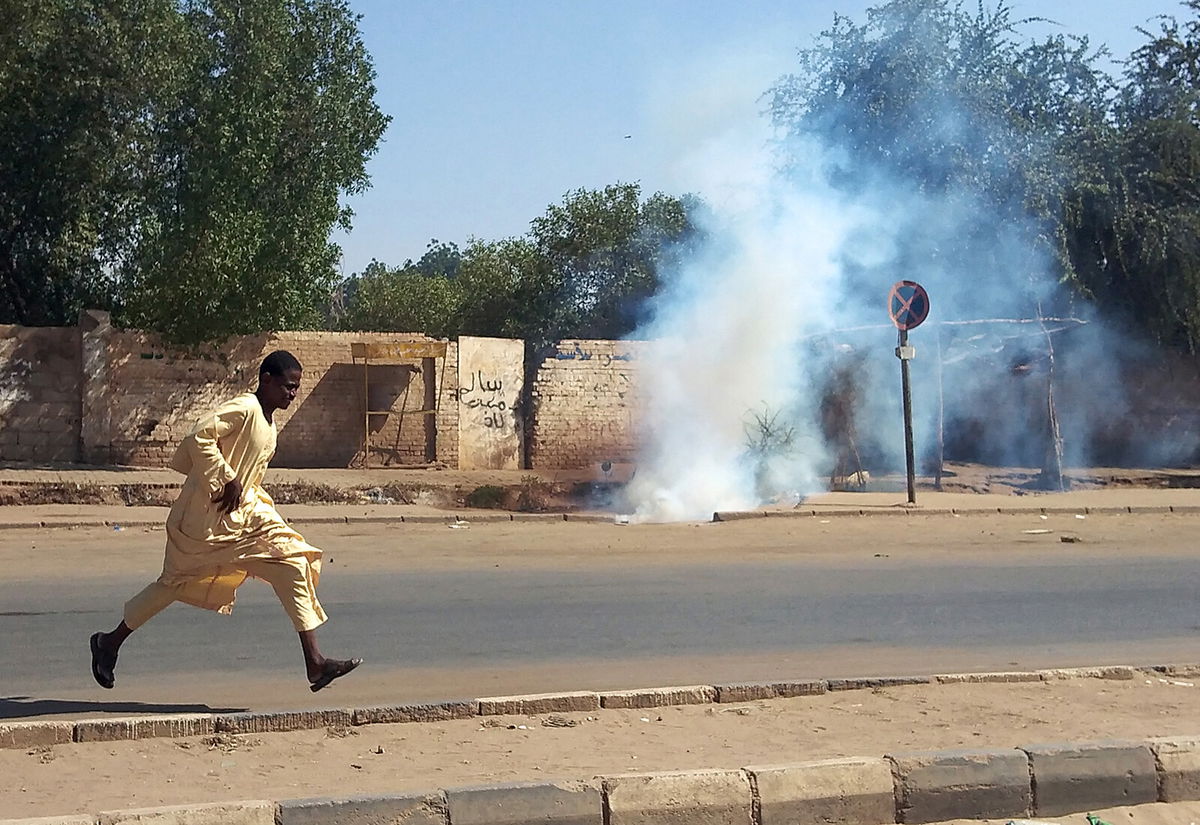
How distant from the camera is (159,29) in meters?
21.7

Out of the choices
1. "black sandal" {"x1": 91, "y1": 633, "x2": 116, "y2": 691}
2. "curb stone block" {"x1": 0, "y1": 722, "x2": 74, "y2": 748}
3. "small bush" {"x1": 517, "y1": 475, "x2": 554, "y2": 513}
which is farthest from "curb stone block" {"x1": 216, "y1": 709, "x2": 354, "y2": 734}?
"small bush" {"x1": 517, "y1": 475, "x2": 554, "y2": 513}

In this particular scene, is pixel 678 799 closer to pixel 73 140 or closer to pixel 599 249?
pixel 73 140

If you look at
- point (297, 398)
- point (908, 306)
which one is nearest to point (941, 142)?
point (908, 306)

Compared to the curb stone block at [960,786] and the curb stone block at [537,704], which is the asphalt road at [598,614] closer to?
the curb stone block at [537,704]

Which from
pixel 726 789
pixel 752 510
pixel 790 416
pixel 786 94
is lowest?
pixel 726 789

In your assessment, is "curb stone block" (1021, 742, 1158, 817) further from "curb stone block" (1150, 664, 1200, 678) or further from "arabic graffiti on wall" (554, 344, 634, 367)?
"arabic graffiti on wall" (554, 344, 634, 367)

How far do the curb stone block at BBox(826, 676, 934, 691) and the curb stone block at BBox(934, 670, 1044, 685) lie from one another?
0.25ft

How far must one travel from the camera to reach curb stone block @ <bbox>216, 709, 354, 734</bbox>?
5727mm

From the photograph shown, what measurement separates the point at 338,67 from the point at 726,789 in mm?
22453

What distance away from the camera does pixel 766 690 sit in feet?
21.5

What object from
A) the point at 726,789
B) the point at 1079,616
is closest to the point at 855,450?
the point at 1079,616

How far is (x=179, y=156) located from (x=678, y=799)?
21.3m

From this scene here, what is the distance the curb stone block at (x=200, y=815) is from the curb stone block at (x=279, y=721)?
3.84ft

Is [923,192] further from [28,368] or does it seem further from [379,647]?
[379,647]
